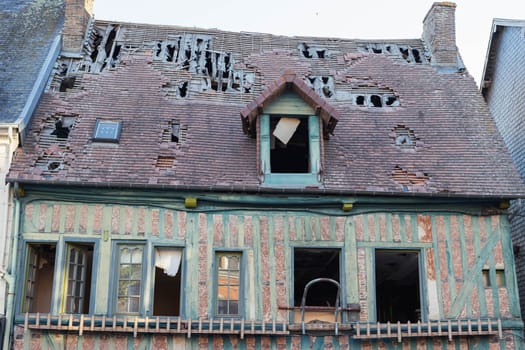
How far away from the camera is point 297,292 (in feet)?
62.3

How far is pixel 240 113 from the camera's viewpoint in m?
13.6

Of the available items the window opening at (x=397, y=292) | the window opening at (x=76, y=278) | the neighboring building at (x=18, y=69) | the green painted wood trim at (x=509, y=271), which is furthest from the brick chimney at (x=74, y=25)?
the green painted wood trim at (x=509, y=271)

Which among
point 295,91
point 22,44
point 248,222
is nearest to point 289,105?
point 295,91

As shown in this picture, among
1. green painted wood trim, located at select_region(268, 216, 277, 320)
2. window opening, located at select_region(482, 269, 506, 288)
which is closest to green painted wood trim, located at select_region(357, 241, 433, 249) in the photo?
window opening, located at select_region(482, 269, 506, 288)

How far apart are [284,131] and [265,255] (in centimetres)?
252

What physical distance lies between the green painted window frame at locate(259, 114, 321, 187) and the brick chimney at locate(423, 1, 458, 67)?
16.0ft

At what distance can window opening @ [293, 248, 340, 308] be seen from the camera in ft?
46.1

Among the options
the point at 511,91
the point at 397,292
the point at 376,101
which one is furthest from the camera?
the point at 397,292

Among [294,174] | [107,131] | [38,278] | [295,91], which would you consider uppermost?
[295,91]

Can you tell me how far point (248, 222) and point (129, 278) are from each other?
233 centimetres

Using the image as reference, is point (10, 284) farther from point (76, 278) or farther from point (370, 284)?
point (370, 284)

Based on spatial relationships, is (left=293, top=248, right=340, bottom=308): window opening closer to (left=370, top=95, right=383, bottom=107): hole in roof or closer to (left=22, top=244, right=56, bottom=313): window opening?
(left=370, top=95, right=383, bottom=107): hole in roof

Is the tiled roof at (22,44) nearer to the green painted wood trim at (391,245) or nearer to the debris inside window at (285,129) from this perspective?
the debris inside window at (285,129)

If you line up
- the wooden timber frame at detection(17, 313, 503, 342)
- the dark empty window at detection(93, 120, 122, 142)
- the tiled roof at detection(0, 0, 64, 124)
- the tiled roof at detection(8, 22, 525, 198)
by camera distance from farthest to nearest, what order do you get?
the tiled roof at detection(0, 0, 64, 124) < the dark empty window at detection(93, 120, 122, 142) < the tiled roof at detection(8, 22, 525, 198) < the wooden timber frame at detection(17, 313, 503, 342)
